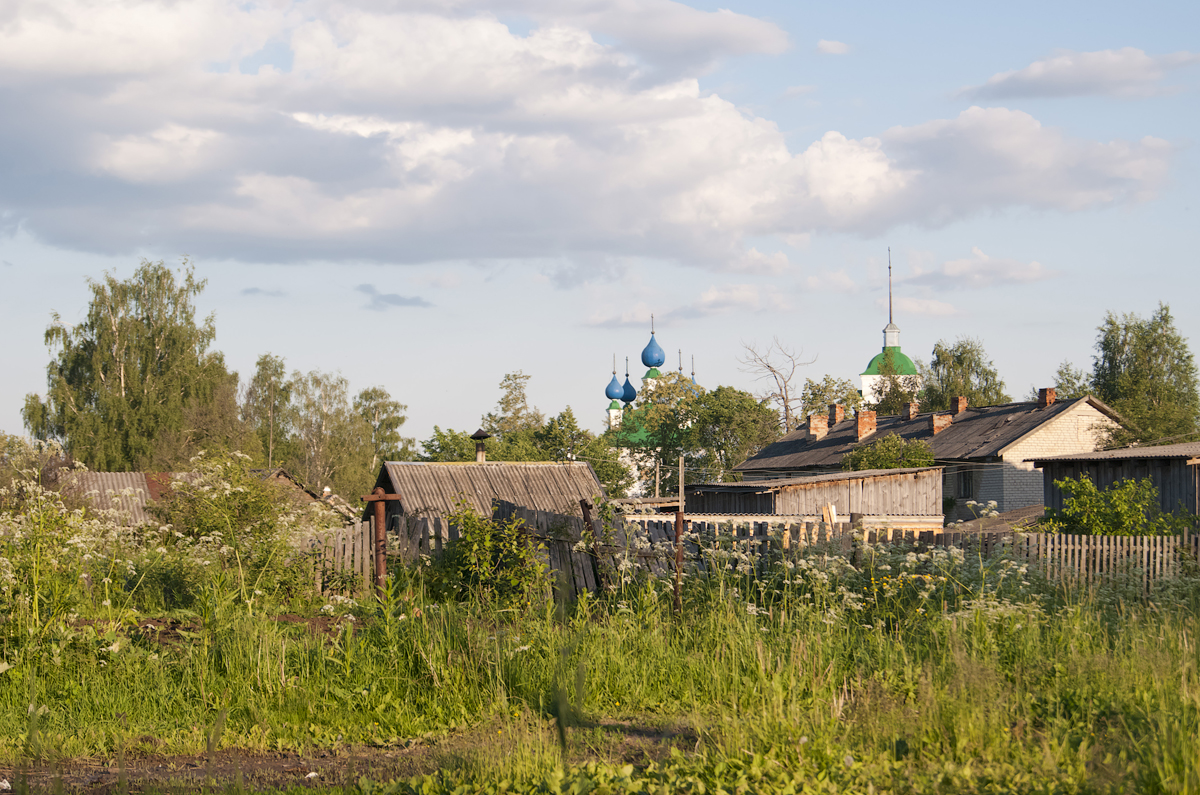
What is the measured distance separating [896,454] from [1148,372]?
1780 cm

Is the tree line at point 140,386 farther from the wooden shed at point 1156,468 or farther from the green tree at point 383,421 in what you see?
the wooden shed at point 1156,468

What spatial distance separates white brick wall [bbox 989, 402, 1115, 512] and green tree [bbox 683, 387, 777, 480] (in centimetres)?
1971

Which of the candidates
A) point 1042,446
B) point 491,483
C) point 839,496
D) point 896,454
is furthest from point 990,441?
point 491,483

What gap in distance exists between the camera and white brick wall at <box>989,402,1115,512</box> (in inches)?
1400

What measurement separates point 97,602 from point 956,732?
7.28 metres

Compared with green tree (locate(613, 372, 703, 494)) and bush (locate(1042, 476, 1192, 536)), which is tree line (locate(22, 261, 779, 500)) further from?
bush (locate(1042, 476, 1192, 536))

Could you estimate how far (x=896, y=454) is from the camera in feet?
125

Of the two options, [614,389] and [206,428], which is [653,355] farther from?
[206,428]

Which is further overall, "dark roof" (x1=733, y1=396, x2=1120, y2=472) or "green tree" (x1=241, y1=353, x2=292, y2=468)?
"green tree" (x1=241, y1=353, x2=292, y2=468)

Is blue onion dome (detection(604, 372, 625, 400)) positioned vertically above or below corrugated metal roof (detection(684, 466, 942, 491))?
above

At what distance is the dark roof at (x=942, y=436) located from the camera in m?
37.2

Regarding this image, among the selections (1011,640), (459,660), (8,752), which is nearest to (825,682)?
→ (1011,640)

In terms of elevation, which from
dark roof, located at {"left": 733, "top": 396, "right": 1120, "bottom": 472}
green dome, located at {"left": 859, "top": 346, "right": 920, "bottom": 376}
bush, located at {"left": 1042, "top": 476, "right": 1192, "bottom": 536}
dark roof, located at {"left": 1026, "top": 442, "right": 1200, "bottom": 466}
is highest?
green dome, located at {"left": 859, "top": 346, "right": 920, "bottom": 376}

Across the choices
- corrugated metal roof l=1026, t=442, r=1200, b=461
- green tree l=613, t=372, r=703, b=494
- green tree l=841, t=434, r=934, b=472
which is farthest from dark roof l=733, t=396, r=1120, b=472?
corrugated metal roof l=1026, t=442, r=1200, b=461
